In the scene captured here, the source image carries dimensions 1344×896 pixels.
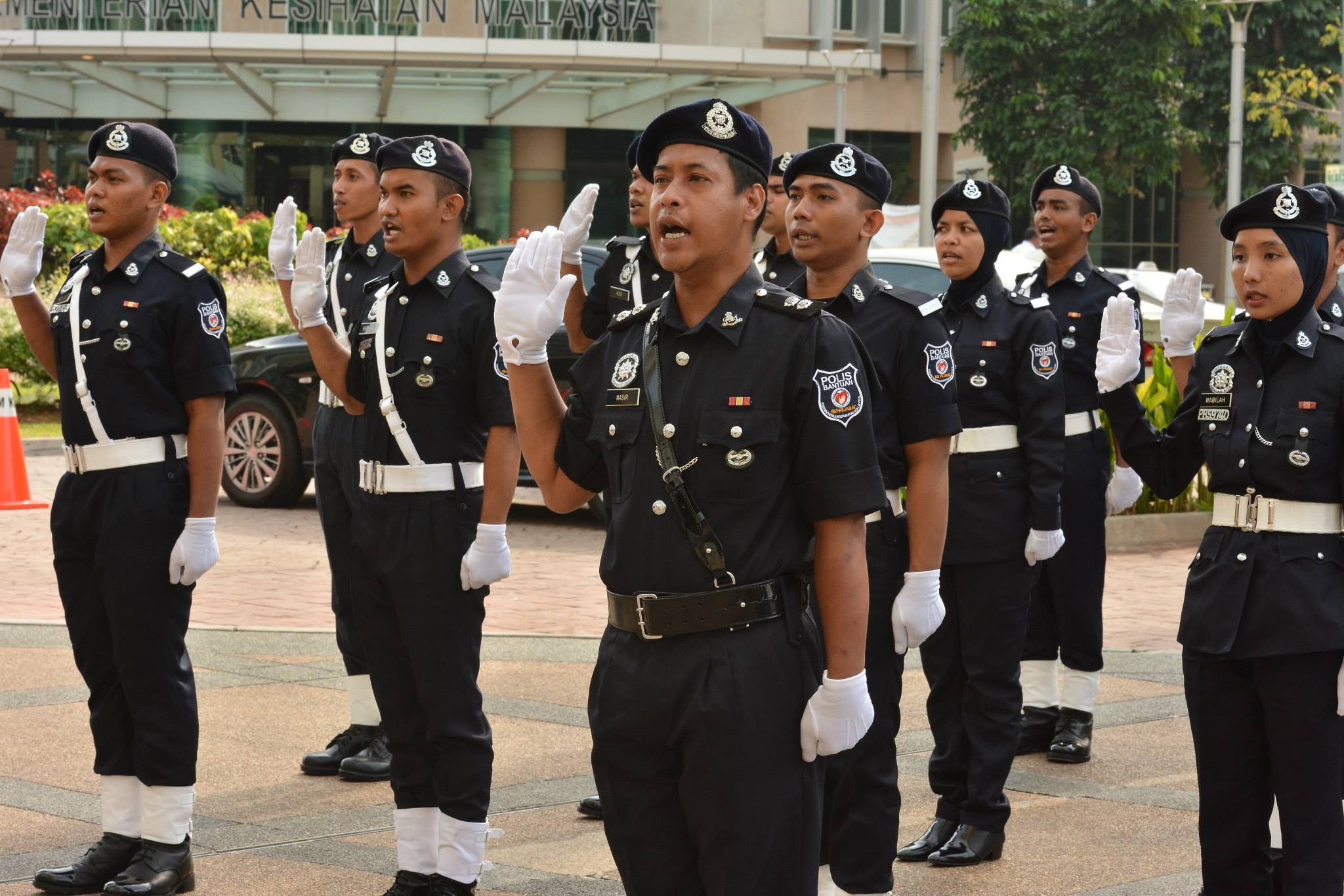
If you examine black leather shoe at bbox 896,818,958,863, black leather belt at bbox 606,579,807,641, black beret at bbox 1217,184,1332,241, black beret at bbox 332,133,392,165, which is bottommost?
black leather shoe at bbox 896,818,958,863

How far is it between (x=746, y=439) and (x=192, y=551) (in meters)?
2.53

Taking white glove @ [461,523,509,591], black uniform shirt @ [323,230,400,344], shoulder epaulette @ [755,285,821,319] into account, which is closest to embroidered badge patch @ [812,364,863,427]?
shoulder epaulette @ [755,285,821,319]

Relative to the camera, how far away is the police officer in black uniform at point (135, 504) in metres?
5.38

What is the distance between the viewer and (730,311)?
357 centimetres

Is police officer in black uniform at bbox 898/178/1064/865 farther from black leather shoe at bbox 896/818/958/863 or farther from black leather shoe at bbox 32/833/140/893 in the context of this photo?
black leather shoe at bbox 32/833/140/893

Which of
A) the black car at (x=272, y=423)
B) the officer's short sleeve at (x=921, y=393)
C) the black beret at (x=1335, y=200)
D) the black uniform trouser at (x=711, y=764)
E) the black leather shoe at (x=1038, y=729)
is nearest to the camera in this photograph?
the black uniform trouser at (x=711, y=764)

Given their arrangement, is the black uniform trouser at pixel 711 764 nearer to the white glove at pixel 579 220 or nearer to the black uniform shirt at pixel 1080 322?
the white glove at pixel 579 220

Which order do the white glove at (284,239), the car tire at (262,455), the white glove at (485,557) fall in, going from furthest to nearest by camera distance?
the car tire at (262,455) < the white glove at (284,239) < the white glove at (485,557)

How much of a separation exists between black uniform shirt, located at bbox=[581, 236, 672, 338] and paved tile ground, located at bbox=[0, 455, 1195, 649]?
2.80 metres

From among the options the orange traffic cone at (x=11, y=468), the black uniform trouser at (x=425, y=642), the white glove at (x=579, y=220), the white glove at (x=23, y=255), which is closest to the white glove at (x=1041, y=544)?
the white glove at (x=579, y=220)

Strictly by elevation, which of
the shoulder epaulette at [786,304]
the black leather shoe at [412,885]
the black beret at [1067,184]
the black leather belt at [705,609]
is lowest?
the black leather shoe at [412,885]

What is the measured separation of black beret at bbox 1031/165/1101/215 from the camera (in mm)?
7516

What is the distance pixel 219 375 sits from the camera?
5.51 metres

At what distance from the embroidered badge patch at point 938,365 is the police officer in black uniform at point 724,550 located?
4.70 ft
